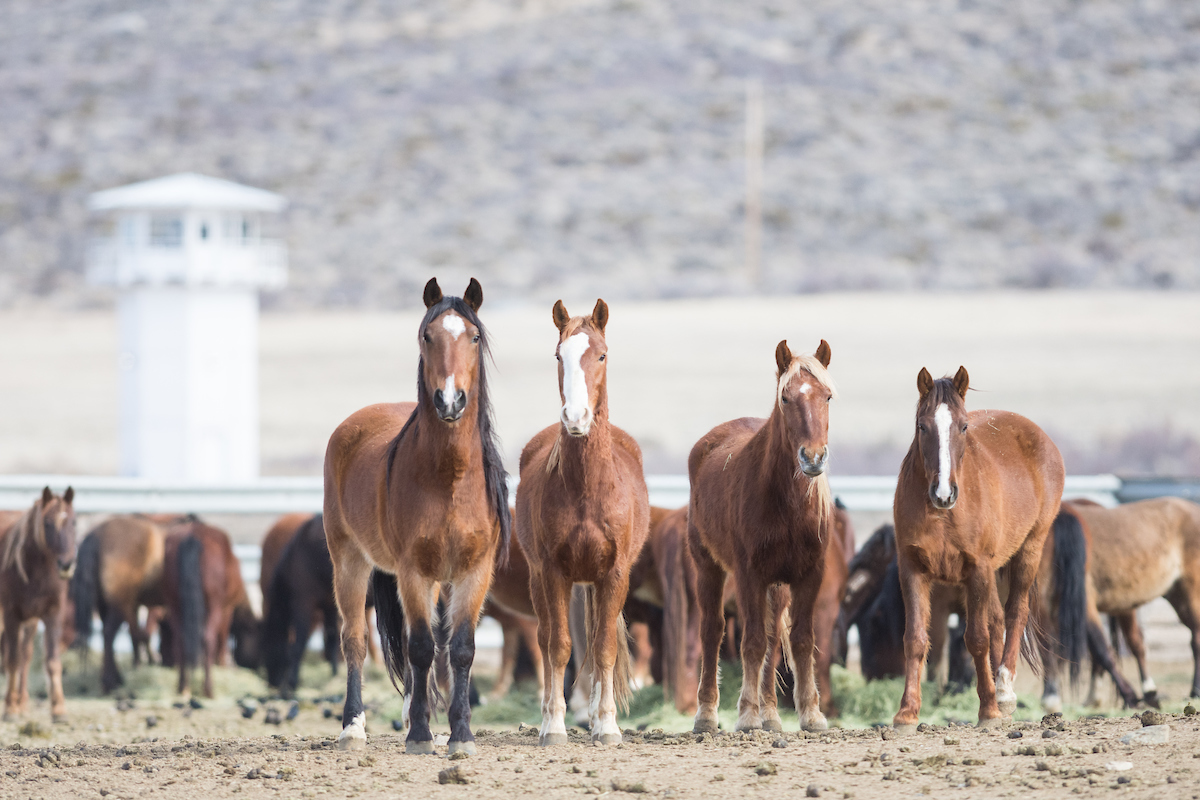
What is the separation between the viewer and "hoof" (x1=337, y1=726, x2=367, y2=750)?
7.00 meters

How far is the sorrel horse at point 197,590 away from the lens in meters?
11.4

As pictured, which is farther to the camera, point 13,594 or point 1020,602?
point 13,594

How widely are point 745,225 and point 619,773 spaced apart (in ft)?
132

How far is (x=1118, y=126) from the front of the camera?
1917 inches

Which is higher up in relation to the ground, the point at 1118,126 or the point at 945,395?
the point at 1118,126

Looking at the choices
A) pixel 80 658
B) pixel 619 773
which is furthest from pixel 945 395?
pixel 80 658

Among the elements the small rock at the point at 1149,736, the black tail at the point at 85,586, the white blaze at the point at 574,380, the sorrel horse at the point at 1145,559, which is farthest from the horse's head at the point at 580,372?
the black tail at the point at 85,586

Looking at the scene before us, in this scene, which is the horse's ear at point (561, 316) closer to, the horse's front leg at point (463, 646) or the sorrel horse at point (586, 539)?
the sorrel horse at point (586, 539)

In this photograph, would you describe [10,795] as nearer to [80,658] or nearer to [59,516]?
[59,516]

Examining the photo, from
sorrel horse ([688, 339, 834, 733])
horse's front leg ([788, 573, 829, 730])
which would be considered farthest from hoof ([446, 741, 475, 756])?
horse's front leg ([788, 573, 829, 730])

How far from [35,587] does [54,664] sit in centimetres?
59

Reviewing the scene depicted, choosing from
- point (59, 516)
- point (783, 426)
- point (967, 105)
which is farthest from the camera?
point (967, 105)

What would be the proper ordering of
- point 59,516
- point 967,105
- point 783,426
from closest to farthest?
1. point 783,426
2. point 59,516
3. point 967,105

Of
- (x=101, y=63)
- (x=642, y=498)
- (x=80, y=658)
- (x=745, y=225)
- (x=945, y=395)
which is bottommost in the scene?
(x=80, y=658)
